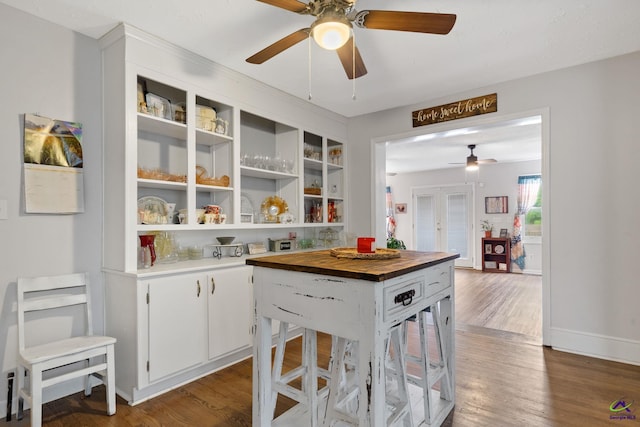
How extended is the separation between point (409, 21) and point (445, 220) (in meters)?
7.12

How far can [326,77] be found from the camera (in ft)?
10.1

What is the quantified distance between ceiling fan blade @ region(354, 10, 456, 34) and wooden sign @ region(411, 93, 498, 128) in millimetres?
1891

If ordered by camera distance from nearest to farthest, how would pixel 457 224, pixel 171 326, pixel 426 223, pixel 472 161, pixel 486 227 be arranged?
pixel 171 326, pixel 472 161, pixel 486 227, pixel 457 224, pixel 426 223

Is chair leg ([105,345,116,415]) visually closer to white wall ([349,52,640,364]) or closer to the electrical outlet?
the electrical outlet

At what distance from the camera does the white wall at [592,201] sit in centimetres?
269

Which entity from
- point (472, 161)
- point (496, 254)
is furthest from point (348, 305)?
point (496, 254)

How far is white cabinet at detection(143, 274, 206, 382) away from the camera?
2196mm

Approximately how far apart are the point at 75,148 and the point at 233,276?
1.42m

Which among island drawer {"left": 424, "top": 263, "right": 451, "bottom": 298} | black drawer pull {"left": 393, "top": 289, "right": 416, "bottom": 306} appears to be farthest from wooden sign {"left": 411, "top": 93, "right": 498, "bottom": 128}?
black drawer pull {"left": 393, "top": 289, "right": 416, "bottom": 306}

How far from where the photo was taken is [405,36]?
2.38 metres

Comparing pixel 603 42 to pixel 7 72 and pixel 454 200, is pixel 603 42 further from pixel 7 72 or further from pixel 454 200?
pixel 454 200

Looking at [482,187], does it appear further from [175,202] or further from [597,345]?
[175,202]

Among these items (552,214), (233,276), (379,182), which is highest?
(379,182)

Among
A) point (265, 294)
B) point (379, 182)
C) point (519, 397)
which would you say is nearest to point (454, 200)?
point (379, 182)
